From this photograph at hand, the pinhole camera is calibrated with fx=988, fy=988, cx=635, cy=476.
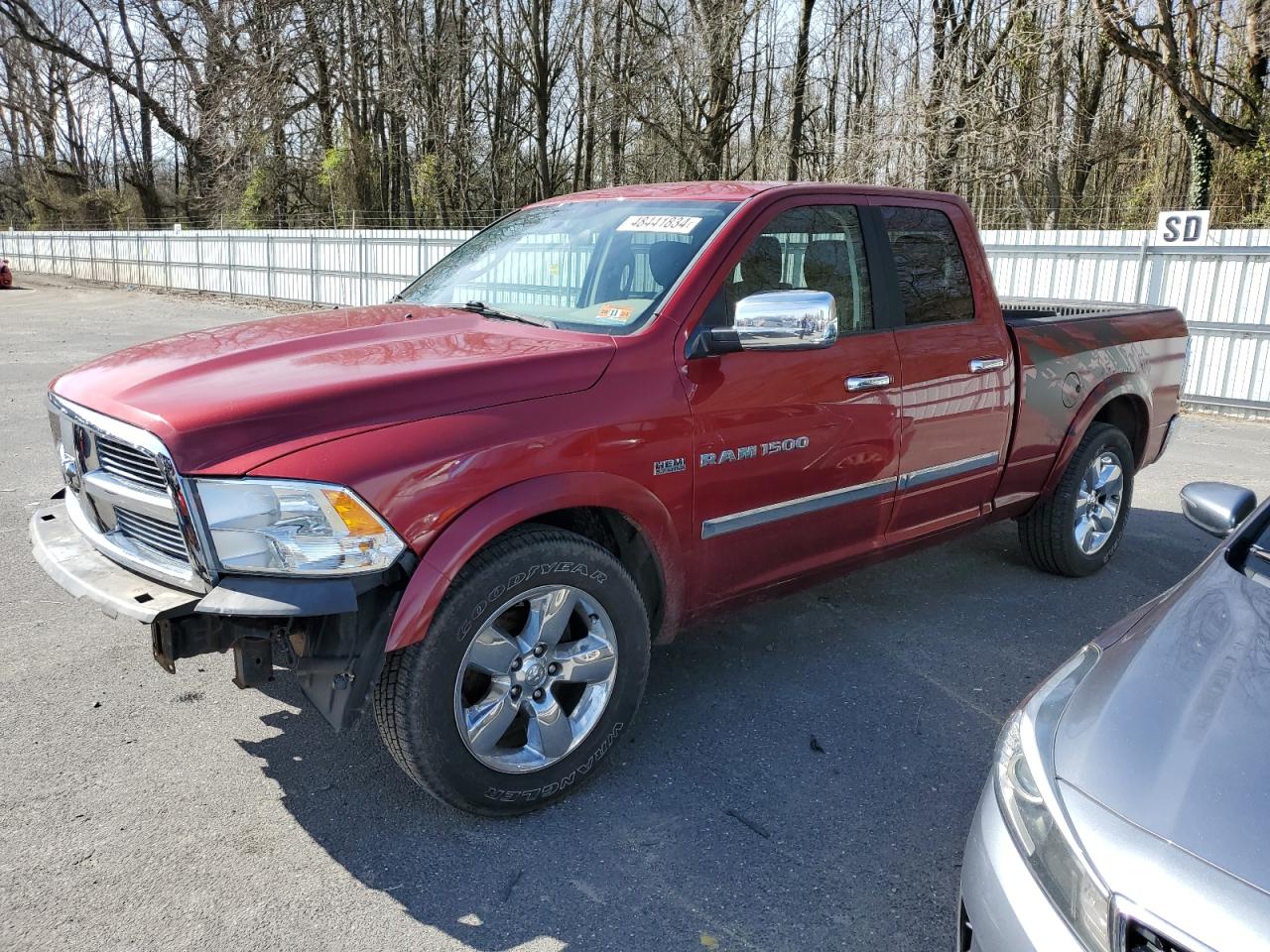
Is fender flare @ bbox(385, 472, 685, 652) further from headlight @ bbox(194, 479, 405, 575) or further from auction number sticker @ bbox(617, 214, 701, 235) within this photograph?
auction number sticker @ bbox(617, 214, 701, 235)

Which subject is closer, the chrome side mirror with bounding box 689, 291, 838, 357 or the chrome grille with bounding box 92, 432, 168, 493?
the chrome grille with bounding box 92, 432, 168, 493

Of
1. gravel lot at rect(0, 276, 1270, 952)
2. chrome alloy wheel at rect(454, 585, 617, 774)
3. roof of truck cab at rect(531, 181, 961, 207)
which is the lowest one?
gravel lot at rect(0, 276, 1270, 952)

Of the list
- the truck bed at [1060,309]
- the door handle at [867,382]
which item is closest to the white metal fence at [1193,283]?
the truck bed at [1060,309]

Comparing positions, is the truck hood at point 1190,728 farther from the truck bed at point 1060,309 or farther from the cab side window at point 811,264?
the truck bed at point 1060,309

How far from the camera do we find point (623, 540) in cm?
Answer: 336

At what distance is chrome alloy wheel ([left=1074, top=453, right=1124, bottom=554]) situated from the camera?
5289 mm

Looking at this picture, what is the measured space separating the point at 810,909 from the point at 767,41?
85.7 feet

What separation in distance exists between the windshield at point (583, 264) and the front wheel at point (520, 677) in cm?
91

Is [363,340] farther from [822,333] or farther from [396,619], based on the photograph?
[822,333]

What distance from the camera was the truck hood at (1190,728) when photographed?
174 cm

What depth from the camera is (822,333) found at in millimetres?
3223

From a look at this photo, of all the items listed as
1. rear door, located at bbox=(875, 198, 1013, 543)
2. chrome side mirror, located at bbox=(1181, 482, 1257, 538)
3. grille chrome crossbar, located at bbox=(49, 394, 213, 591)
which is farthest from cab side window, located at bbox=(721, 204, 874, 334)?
grille chrome crossbar, located at bbox=(49, 394, 213, 591)

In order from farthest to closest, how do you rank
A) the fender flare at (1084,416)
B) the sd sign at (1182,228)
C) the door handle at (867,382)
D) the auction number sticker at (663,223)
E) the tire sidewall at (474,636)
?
the sd sign at (1182,228) → the fender flare at (1084,416) → the door handle at (867,382) → the auction number sticker at (663,223) → the tire sidewall at (474,636)

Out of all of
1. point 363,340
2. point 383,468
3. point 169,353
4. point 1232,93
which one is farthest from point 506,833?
point 1232,93
